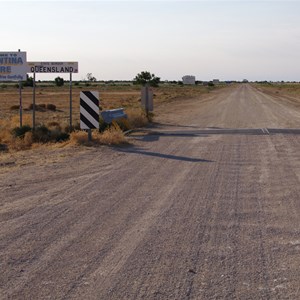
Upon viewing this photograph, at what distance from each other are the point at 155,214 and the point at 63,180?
3587 millimetres

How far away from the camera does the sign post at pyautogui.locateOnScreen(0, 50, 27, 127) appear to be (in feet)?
67.4

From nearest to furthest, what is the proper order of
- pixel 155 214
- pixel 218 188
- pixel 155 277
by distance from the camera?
1. pixel 155 277
2. pixel 155 214
3. pixel 218 188

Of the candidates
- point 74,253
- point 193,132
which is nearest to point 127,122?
point 193,132

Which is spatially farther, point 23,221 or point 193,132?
point 193,132

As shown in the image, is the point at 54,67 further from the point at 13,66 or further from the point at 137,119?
the point at 137,119

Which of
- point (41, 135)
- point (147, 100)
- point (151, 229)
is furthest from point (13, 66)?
point (151, 229)

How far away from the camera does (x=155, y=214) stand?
339 inches

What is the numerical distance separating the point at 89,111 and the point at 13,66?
4331 millimetres

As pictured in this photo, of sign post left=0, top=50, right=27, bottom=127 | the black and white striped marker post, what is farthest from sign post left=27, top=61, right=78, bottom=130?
the black and white striped marker post

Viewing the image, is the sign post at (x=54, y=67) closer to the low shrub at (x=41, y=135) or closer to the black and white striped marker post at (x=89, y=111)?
the low shrub at (x=41, y=135)

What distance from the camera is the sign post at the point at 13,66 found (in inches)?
808

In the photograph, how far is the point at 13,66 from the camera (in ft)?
67.5

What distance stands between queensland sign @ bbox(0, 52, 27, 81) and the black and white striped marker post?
376 centimetres

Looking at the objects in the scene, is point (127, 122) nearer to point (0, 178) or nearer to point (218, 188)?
point (0, 178)
